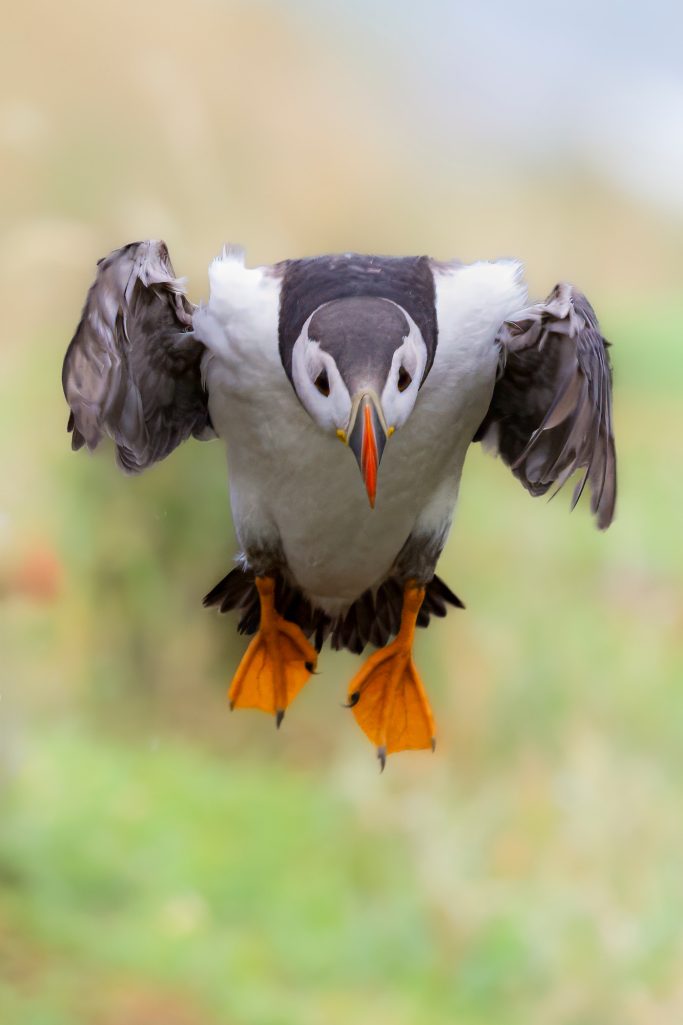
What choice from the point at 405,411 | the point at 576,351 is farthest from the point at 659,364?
the point at 405,411

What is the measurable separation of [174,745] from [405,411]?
2.42 m

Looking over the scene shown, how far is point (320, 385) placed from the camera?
160cm

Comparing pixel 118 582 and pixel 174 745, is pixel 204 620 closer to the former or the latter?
pixel 118 582

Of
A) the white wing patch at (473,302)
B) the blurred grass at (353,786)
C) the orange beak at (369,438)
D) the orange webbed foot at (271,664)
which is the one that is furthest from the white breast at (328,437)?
the blurred grass at (353,786)

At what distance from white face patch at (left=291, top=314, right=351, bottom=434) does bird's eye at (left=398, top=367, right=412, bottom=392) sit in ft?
0.26

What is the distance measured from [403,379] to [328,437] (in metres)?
0.26

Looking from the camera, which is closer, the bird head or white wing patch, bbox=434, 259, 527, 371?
the bird head

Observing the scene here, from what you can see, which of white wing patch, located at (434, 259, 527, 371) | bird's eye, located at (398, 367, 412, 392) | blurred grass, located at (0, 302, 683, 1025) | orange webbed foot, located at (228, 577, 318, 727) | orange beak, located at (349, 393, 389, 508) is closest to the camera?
orange beak, located at (349, 393, 389, 508)

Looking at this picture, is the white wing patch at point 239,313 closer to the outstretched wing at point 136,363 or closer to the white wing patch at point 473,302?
the outstretched wing at point 136,363

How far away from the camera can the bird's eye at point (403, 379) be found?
1583 mm

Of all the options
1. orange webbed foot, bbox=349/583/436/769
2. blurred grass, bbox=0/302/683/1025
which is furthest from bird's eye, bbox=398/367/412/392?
blurred grass, bbox=0/302/683/1025

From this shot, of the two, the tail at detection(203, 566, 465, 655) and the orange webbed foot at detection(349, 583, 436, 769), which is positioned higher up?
the tail at detection(203, 566, 465, 655)

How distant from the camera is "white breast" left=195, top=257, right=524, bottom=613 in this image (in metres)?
1.83

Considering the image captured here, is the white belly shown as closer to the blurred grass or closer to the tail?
the tail
